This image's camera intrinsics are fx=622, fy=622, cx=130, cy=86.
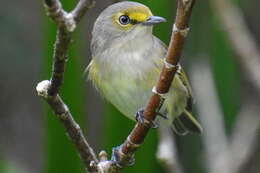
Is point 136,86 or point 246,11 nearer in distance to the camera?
point 136,86

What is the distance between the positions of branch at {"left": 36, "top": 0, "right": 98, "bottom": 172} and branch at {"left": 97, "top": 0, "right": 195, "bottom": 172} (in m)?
0.11

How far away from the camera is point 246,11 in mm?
4734

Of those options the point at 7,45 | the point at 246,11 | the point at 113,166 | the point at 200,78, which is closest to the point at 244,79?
the point at 246,11

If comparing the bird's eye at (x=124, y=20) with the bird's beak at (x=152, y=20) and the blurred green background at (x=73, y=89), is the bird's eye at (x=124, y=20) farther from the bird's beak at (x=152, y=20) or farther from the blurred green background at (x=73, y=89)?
the blurred green background at (x=73, y=89)

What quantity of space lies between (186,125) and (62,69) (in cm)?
177

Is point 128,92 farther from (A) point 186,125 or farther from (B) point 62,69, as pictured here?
(B) point 62,69

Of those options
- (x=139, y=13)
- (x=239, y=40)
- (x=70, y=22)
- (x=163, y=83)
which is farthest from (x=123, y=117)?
(x=70, y=22)

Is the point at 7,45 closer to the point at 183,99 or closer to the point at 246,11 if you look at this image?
the point at 183,99

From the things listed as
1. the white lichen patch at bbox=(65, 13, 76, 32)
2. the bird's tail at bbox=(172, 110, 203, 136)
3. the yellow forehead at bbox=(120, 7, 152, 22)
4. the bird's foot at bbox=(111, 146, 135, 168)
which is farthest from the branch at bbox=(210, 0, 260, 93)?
the white lichen patch at bbox=(65, 13, 76, 32)

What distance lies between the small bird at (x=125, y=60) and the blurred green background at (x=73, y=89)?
43cm

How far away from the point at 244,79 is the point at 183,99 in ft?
4.44

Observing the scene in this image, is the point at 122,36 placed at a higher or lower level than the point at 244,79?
higher

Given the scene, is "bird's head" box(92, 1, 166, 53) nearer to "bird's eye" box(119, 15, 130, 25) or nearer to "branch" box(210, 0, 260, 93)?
"bird's eye" box(119, 15, 130, 25)

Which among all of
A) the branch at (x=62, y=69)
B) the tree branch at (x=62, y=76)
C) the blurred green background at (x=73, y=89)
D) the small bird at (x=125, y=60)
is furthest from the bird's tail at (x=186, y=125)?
the branch at (x=62, y=69)
